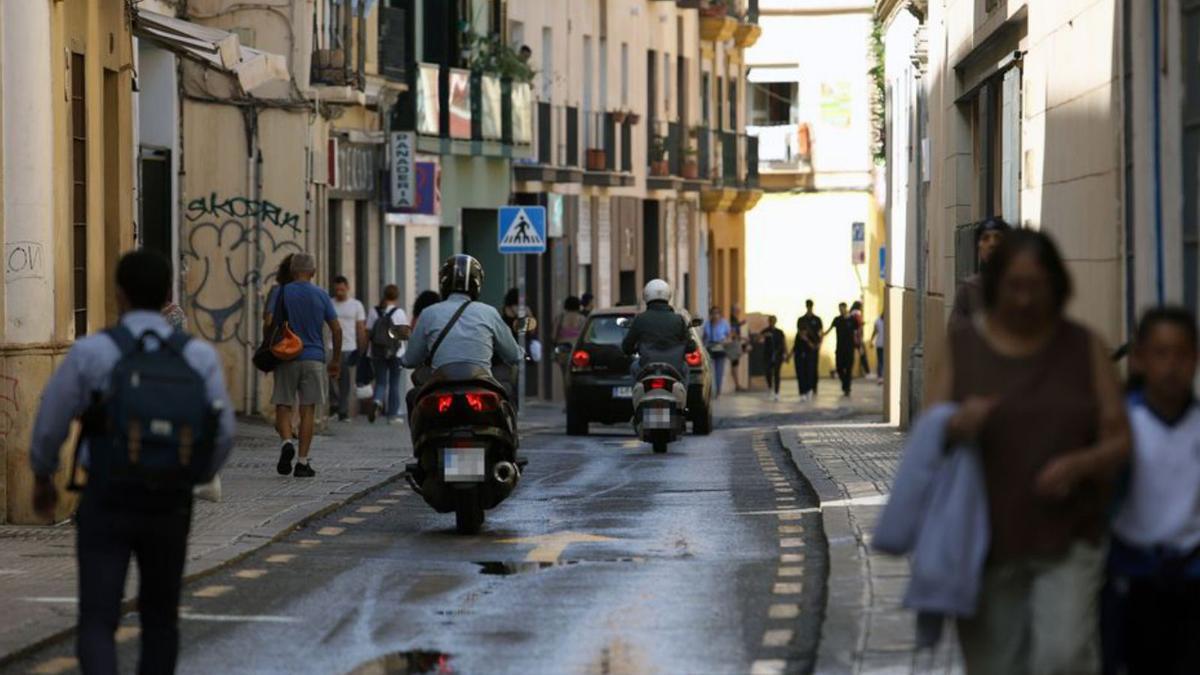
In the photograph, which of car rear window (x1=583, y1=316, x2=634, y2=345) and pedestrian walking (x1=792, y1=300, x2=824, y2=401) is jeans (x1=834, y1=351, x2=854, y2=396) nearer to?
pedestrian walking (x1=792, y1=300, x2=824, y2=401)

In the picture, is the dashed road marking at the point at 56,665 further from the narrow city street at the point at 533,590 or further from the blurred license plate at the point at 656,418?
the blurred license plate at the point at 656,418

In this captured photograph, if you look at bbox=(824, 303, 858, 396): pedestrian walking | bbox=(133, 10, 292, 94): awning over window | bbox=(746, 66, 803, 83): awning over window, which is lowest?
bbox=(824, 303, 858, 396): pedestrian walking

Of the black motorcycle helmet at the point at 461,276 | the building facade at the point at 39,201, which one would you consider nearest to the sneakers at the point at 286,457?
the building facade at the point at 39,201

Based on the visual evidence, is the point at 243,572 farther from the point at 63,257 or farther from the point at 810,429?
the point at 810,429

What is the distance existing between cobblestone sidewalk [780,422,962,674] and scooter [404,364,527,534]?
2.00m

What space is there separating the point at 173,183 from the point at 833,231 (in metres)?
41.7

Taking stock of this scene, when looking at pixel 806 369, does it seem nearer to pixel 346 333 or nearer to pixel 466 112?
pixel 466 112

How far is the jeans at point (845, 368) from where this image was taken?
175 feet

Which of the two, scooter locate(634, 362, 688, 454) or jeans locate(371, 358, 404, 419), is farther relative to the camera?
jeans locate(371, 358, 404, 419)

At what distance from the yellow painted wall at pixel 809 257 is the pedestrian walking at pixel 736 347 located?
5568 millimetres

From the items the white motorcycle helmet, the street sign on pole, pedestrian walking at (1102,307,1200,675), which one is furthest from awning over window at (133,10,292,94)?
the street sign on pole

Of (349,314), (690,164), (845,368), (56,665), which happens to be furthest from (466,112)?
(56,665)

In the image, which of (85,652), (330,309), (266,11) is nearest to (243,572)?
(85,652)

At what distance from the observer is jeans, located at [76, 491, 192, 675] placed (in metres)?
9.03
